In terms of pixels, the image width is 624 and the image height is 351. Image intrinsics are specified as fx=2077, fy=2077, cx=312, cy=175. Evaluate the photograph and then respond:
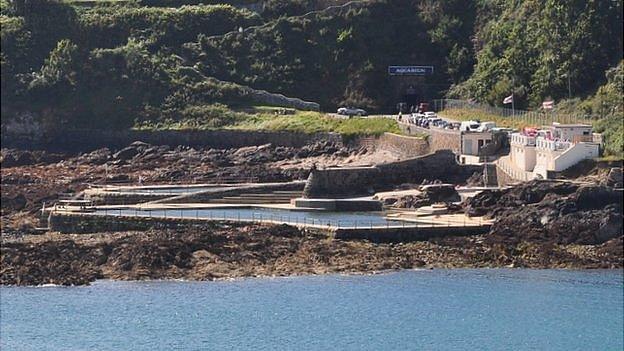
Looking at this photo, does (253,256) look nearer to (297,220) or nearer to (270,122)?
(297,220)

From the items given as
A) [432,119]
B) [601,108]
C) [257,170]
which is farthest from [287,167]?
[601,108]

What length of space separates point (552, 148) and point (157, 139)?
27626 millimetres

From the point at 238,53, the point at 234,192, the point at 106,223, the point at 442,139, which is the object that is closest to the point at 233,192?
the point at 234,192

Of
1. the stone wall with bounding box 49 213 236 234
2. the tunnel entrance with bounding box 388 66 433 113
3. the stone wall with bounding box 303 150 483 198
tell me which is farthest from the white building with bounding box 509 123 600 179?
the tunnel entrance with bounding box 388 66 433 113

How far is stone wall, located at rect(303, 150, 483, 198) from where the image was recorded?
8950cm

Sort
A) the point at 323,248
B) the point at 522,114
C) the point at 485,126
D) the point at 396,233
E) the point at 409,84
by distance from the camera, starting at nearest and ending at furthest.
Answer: the point at 323,248, the point at 396,233, the point at 485,126, the point at 522,114, the point at 409,84

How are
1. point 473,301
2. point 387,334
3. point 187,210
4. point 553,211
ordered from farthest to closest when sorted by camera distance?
1. point 187,210
2. point 553,211
3. point 473,301
4. point 387,334

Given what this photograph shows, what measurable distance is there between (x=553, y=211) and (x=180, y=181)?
23.9 metres

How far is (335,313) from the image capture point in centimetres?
6856

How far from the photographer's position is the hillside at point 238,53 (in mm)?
110875

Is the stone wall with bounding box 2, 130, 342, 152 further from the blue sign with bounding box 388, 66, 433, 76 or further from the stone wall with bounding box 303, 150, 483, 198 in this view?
the blue sign with bounding box 388, 66, 433, 76

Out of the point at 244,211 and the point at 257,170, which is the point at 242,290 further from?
the point at 257,170

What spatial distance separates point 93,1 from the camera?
12362 centimetres

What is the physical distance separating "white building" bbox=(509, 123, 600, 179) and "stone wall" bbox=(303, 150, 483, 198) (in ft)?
8.91
